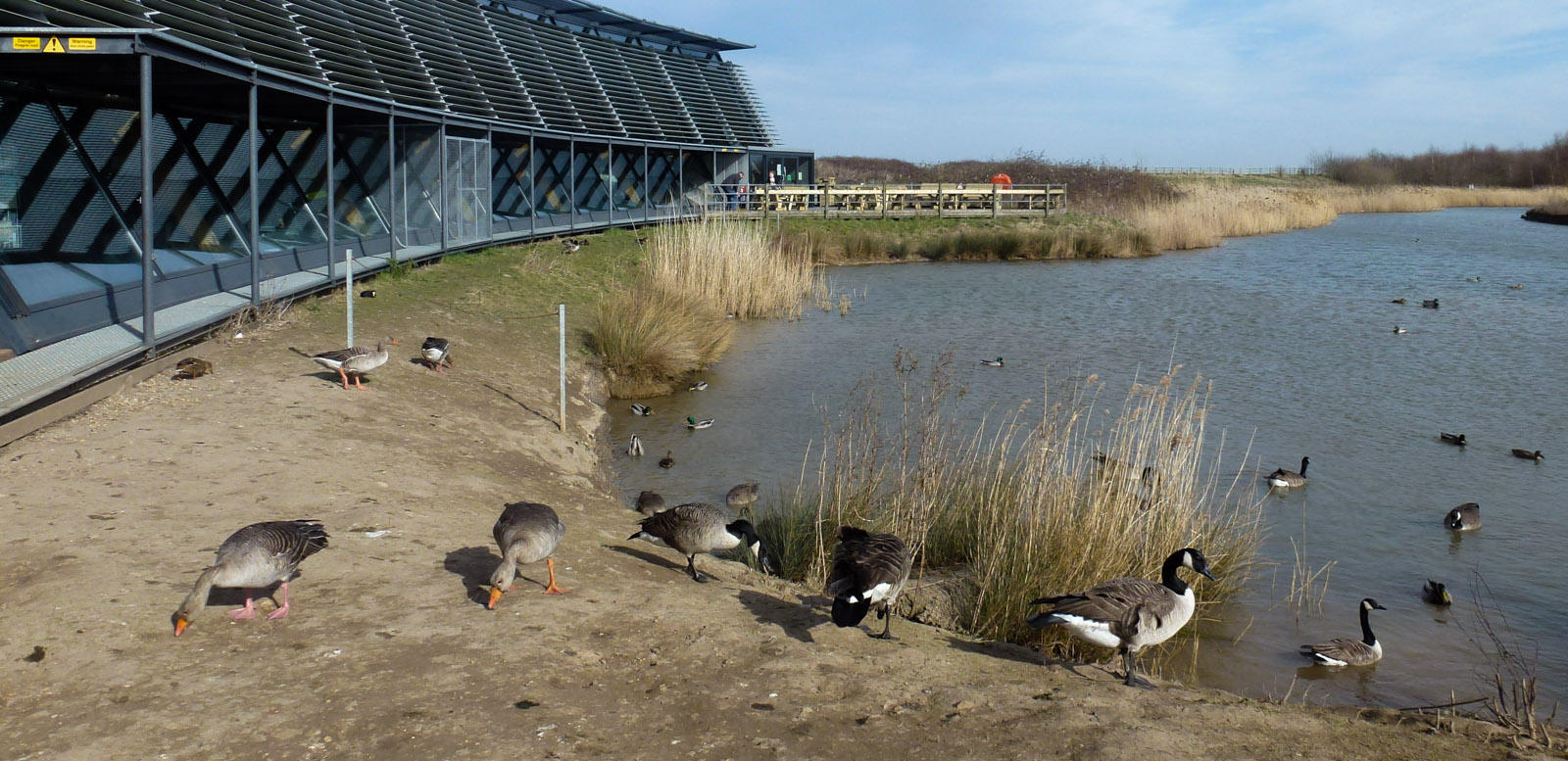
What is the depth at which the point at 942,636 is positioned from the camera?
6844 millimetres

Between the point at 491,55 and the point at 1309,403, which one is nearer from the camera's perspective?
the point at 1309,403

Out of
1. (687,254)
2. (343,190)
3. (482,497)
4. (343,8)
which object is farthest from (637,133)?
(482,497)

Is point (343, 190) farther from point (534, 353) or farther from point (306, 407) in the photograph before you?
point (306, 407)

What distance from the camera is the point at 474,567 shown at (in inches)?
270

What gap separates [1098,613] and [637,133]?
32.5 m

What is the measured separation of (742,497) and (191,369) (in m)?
5.08

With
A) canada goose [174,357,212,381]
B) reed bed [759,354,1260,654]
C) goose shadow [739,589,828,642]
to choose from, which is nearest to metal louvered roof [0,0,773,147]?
canada goose [174,357,212,381]

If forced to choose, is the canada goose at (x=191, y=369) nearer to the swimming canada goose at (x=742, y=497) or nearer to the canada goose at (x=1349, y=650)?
the swimming canada goose at (x=742, y=497)

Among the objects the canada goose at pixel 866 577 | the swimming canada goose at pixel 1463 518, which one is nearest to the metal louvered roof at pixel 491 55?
the canada goose at pixel 866 577

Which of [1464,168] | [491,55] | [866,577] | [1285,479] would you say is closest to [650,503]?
[866,577]

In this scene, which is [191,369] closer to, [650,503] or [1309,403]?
[650,503]

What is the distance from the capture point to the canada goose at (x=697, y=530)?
7.12 meters

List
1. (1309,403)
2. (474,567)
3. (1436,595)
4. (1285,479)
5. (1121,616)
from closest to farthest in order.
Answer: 1. (1121,616)
2. (474,567)
3. (1436,595)
4. (1285,479)
5. (1309,403)

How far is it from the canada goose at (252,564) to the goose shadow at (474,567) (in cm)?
85
